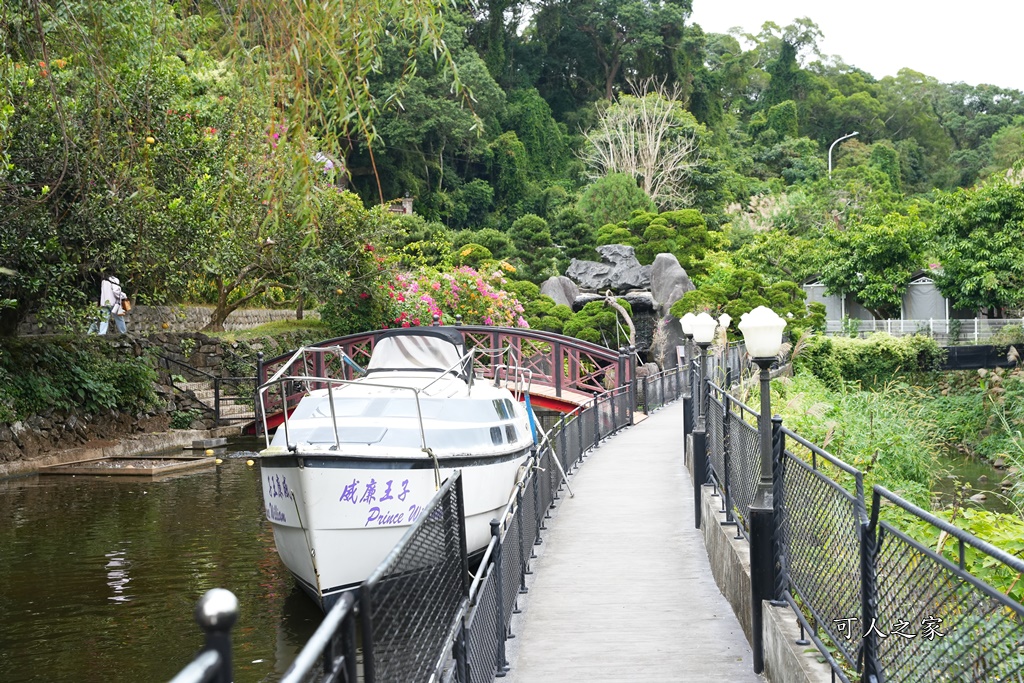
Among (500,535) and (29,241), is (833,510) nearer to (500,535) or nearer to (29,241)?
(500,535)

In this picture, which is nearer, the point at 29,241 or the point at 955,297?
the point at 29,241

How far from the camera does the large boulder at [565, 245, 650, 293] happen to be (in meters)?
44.4

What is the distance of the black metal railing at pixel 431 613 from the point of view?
8.86 feet

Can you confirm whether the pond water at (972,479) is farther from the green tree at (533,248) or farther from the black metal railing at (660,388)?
the green tree at (533,248)

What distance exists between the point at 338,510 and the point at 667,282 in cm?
3489

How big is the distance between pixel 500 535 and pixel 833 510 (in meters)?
2.56

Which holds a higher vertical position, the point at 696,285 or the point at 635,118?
the point at 635,118

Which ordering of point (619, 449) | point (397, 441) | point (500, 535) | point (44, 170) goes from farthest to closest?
point (619, 449) → point (44, 170) → point (397, 441) → point (500, 535)

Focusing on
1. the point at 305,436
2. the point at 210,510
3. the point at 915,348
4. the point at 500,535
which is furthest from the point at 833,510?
the point at 915,348

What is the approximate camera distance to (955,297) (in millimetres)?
39156

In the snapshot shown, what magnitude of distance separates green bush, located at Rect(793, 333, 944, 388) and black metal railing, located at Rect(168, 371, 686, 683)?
92.0ft

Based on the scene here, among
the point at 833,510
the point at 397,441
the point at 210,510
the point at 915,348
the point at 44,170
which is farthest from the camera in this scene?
the point at 915,348

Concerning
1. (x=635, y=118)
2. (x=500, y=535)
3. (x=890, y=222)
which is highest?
(x=635, y=118)

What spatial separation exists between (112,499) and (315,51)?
1299 centimetres
